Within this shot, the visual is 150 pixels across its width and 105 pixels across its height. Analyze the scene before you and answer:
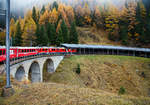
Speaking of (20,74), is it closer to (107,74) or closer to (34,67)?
(34,67)

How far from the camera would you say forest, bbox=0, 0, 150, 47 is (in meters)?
53.5

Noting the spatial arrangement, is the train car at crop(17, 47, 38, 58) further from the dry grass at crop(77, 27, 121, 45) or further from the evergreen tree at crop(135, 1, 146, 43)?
the evergreen tree at crop(135, 1, 146, 43)

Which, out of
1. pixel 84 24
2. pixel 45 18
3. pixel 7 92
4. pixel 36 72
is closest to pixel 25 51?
pixel 36 72

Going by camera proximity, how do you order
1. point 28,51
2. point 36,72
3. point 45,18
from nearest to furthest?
point 28,51
point 36,72
point 45,18

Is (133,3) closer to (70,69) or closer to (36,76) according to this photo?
(70,69)

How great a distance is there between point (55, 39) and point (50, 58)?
23.2 metres

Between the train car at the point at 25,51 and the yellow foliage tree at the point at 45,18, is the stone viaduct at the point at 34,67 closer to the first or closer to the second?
the train car at the point at 25,51

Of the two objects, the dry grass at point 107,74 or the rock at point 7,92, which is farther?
the dry grass at point 107,74

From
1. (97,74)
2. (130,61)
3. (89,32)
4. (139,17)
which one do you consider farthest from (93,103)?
(139,17)

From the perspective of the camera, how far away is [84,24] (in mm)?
79938

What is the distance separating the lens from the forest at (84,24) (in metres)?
53.5

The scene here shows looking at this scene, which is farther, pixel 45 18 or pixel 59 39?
pixel 45 18

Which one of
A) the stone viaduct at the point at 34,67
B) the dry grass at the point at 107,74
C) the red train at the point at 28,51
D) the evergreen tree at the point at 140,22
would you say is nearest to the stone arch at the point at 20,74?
the stone viaduct at the point at 34,67

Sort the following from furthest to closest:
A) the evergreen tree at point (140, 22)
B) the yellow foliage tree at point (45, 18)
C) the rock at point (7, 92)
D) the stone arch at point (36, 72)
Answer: the yellow foliage tree at point (45, 18), the evergreen tree at point (140, 22), the stone arch at point (36, 72), the rock at point (7, 92)
